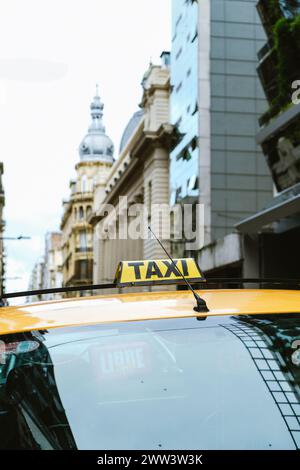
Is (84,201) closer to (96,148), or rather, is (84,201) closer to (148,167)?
(96,148)

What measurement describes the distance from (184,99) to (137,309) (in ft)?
141

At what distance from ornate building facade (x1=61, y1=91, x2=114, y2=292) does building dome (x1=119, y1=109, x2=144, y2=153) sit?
53.6 feet

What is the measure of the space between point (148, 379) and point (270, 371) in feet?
1.34

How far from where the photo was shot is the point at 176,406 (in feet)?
7.96

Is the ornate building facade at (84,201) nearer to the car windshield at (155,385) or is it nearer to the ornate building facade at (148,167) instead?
the ornate building facade at (148,167)

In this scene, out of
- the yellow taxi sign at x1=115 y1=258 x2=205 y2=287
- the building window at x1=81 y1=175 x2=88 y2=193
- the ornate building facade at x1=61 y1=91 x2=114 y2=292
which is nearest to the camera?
the yellow taxi sign at x1=115 y1=258 x2=205 y2=287

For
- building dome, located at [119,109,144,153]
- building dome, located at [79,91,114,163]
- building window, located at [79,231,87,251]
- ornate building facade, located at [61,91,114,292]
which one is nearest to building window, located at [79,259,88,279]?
ornate building facade, located at [61,91,114,292]

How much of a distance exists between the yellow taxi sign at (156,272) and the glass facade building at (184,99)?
1449 inches

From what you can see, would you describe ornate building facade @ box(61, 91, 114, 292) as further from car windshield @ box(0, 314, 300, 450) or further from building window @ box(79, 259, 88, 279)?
car windshield @ box(0, 314, 300, 450)

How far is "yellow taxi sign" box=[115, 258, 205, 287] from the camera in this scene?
366cm

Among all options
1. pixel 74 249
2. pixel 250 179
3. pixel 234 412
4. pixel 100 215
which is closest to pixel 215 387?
pixel 234 412

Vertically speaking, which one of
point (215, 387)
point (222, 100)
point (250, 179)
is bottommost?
point (215, 387)

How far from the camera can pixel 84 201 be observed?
11312 cm

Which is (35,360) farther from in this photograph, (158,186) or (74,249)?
(74,249)
